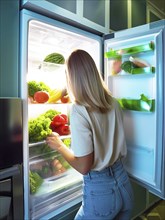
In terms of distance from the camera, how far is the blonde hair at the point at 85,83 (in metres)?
0.94

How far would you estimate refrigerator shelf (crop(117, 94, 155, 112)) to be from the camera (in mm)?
1108

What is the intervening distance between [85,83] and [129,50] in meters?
0.44

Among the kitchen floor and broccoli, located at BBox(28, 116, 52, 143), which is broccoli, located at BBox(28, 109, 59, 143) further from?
the kitchen floor

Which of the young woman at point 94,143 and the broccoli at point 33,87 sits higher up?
the broccoli at point 33,87

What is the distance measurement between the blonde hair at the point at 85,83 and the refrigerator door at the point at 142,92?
0.99 ft

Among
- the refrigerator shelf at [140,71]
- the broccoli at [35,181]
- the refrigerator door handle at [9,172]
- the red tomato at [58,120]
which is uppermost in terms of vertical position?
the refrigerator shelf at [140,71]

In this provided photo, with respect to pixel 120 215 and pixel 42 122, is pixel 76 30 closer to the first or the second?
pixel 42 122

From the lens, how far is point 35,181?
122cm

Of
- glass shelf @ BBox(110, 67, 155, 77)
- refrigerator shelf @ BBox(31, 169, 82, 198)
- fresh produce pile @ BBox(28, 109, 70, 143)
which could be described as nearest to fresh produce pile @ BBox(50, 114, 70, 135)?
fresh produce pile @ BBox(28, 109, 70, 143)

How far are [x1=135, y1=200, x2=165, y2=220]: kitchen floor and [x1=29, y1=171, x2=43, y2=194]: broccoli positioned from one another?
121cm

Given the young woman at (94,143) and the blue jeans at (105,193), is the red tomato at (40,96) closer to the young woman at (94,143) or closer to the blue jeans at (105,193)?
the young woman at (94,143)

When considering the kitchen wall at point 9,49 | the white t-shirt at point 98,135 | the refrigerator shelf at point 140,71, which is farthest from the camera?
the refrigerator shelf at point 140,71

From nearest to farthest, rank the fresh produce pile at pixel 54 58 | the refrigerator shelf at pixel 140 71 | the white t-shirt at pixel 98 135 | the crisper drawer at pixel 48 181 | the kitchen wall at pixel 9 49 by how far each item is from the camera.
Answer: the white t-shirt at pixel 98 135 < the kitchen wall at pixel 9 49 < the refrigerator shelf at pixel 140 71 < the crisper drawer at pixel 48 181 < the fresh produce pile at pixel 54 58

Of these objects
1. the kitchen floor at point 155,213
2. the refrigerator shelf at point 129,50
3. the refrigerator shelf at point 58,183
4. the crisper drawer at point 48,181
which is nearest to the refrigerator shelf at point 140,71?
the refrigerator shelf at point 129,50
